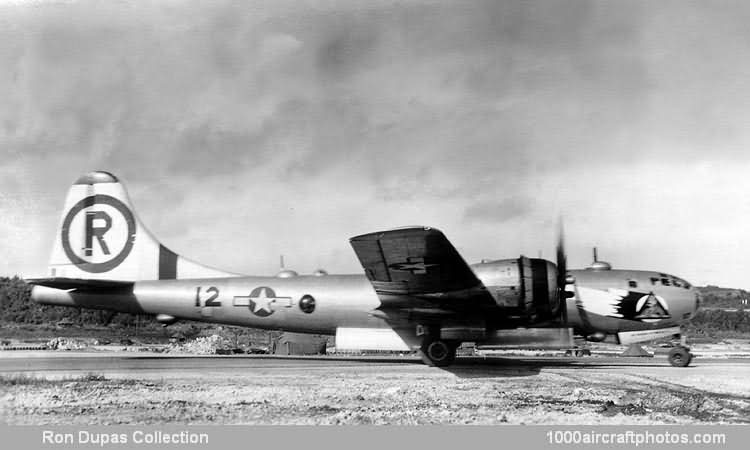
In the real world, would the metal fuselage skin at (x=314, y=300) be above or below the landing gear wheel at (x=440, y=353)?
above

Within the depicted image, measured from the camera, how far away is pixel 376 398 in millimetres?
8297

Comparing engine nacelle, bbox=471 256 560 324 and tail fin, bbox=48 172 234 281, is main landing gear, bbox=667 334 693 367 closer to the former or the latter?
engine nacelle, bbox=471 256 560 324

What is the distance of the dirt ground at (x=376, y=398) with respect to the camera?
723 centimetres

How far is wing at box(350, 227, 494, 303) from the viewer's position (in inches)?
383

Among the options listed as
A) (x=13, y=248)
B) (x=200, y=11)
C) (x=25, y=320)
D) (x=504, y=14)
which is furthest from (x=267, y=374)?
(x=25, y=320)

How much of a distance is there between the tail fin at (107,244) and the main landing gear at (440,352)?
5.44 meters

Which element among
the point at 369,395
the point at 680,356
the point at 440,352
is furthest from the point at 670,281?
the point at 369,395

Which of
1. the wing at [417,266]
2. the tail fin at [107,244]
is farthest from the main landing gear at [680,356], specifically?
the tail fin at [107,244]

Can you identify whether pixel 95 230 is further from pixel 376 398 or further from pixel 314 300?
pixel 376 398

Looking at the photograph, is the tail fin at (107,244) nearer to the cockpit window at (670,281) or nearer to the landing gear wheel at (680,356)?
the cockpit window at (670,281)

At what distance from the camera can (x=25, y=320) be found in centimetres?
1931

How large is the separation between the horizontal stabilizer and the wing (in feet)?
20.8

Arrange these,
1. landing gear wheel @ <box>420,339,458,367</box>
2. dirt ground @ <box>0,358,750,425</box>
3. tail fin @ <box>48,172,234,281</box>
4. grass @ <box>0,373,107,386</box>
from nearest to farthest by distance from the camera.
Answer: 1. dirt ground @ <box>0,358,750,425</box>
2. grass @ <box>0,373,107,386</box>
3. landing gear wheel @ <box>420,339,458,367</box>
4. tail fin @ <box>48,172,234,281</box>

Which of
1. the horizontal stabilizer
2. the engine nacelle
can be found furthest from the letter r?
the engine nacelle
